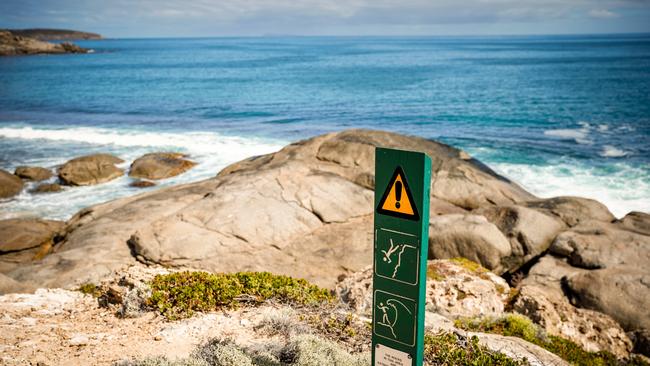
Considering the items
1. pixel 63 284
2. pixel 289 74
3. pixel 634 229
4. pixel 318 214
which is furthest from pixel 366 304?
pixel 289 74

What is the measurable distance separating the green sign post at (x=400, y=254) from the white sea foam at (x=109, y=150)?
68.3 ft

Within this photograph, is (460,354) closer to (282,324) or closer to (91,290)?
(282,324)

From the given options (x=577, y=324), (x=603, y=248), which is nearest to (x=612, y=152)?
(x=603, y=248)

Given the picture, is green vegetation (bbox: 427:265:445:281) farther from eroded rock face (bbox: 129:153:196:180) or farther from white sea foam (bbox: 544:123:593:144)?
white sea foam (bbox: 544:123:593:144)

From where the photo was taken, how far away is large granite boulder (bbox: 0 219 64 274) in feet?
56.4

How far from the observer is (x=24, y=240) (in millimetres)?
17750

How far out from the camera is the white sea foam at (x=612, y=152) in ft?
103

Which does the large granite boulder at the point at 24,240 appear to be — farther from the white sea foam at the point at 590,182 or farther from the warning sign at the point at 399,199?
the white sea foam at the point at 590,182

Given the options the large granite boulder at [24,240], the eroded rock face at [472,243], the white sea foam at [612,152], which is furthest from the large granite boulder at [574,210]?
the large granite boulder at [24,240]

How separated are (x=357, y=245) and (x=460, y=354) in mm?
7837

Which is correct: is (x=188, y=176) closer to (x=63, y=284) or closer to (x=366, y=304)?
(x=63, y=284)

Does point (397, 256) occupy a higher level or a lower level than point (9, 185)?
higher

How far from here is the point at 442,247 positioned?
1357 centimetres

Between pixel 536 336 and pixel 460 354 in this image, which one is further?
pixel 536 336
